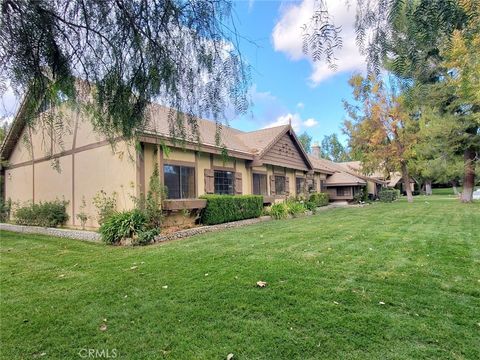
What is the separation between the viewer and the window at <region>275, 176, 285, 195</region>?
18.0 metres

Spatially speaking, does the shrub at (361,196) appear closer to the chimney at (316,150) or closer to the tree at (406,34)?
the chimney at (316,150)

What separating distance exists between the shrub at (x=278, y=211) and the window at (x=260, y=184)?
4.31 feet

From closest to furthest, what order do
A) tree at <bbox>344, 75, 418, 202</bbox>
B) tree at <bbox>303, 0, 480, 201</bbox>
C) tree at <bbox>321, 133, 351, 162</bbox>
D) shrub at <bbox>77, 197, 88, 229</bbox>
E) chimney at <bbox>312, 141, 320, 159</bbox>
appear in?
tree at <bbox>303, 0, 480, 201</bbox>
shrub at <bbox>77, 197, 88, 229</bbox>
tree at <bbox>344, 75, 418, 202</bbox>
chimney at <bbox>312, 141, 320, 159</bbox>
tree at <bbox>321, 133, 351, 162</bbox>

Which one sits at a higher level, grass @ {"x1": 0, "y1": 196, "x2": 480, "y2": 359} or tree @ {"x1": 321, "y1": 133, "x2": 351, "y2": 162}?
tree @ {"x1": 321, "y1": 133, "x2": 351, "y2": 162}

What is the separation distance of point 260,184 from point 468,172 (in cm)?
1705

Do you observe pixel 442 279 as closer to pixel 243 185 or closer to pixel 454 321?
pixel 454 321

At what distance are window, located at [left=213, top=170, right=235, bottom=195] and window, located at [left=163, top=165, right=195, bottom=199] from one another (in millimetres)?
1529

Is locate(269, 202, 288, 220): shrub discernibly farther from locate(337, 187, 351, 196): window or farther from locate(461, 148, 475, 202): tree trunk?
locate(461, 148, 475, 202): tree trunk

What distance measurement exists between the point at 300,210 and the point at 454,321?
13407mm

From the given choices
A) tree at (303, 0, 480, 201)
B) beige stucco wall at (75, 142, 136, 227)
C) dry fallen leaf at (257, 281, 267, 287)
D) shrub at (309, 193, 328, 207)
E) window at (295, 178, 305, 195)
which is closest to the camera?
tree at (303, 0, 480, 201)

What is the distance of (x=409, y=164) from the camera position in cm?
2688

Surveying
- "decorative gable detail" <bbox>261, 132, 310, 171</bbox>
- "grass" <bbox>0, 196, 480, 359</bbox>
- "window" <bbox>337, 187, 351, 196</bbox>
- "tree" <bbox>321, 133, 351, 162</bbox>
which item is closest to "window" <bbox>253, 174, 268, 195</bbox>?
"decorative gable detail" <bbox>261, 132, 310, 171</bbox>

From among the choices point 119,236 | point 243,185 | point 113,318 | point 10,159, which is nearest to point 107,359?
point 113,318

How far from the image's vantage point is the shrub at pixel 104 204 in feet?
33.9
